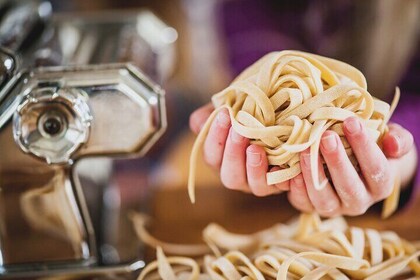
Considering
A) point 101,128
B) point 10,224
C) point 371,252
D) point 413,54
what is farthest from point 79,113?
point 413,54

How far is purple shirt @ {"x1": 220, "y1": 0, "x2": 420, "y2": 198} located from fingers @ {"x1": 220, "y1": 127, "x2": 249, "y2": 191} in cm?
49

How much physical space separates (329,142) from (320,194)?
0.07 m

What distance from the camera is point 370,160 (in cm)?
48

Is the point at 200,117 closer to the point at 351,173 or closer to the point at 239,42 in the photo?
the point at 351,173

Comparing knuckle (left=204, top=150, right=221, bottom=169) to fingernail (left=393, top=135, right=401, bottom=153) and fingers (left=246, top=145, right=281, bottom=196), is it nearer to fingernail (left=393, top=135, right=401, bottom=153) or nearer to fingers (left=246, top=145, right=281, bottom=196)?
fingers (left=246, top=145, right=281, bottom=196)

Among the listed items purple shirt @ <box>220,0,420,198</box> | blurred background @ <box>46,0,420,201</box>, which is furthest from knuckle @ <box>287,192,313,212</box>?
purple shirt @ <box>220,0,420,198</box>

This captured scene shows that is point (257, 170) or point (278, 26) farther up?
point (278, 26)

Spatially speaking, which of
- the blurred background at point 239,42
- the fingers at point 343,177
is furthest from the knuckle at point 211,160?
the blurred background at point 239,42

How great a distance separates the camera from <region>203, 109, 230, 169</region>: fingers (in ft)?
1.57

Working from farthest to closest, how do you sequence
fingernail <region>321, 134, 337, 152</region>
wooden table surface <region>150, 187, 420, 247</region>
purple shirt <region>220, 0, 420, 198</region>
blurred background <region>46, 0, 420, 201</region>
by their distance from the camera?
1. purple shirt <region>220, 0, 420, 198</region>
2. blurred background <region>46, 0, 420, 201</region>
3. wooden table surface <region>150, 187, 420, 247</region>
4. fingernail <region>321, 134, 337, 152</region>

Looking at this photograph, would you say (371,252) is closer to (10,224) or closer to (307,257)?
(307,257)

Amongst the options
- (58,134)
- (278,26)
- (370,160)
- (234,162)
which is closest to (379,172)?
(370,160)

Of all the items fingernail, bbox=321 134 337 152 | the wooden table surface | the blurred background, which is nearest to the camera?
fingernail, bbox=321 134 337 152

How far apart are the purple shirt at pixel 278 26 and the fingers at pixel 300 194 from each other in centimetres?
48
